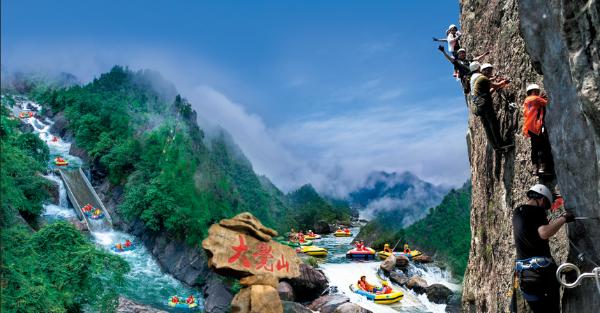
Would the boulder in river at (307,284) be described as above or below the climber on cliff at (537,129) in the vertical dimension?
below

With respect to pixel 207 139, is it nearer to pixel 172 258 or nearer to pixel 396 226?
pixel 396 226

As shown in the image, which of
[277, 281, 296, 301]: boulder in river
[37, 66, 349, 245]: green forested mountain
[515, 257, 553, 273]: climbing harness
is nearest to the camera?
[515, 257, 553, 273]: climbing harness

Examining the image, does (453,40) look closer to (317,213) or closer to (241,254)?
(241,254)

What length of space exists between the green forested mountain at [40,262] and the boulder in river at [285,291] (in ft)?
27.9

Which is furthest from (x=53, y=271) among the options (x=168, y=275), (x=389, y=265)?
(x=389, y=265)

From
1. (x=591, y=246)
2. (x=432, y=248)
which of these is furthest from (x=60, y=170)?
(x=591, y=246)

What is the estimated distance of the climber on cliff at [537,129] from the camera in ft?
17.2

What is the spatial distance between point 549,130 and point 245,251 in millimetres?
9118

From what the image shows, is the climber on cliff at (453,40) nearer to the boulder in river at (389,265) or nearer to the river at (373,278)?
the river at (373,278)

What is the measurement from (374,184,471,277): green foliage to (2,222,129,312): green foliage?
23799mm

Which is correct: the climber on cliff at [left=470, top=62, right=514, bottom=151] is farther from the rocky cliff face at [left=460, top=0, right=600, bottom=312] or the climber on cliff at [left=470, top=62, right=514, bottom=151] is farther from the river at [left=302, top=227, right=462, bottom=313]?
the river at [left=302, top=227, right=462, bottom=313]

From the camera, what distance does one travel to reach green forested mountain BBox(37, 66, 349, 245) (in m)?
29.5

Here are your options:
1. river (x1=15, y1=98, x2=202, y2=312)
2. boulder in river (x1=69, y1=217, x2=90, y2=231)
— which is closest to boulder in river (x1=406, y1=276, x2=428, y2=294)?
river (x1=15, y1=98, x2=202, y2=312)

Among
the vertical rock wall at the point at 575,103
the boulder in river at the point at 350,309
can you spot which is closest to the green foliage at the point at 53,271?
the boulder in river at the point at 350,309
